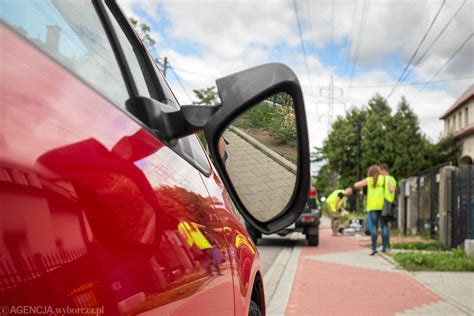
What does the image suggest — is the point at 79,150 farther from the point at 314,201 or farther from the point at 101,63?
the point at 314,201

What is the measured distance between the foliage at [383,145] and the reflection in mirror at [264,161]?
45.8 meters

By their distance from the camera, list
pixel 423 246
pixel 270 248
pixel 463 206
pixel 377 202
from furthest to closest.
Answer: pixel 270 248 → pixel 423 246 → pixel 463 206 → pixel 377 202

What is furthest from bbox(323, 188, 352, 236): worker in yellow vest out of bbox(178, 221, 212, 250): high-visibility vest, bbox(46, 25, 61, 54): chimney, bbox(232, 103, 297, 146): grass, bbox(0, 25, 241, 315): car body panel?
bbox(46, 25, 61, 54): chimney

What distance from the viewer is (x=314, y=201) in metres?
15.6

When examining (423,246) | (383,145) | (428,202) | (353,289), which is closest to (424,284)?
(353,289)

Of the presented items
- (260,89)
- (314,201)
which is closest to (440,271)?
(314,201)

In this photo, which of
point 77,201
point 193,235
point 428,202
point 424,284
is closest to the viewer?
point 77,201

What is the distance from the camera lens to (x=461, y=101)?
47031mm

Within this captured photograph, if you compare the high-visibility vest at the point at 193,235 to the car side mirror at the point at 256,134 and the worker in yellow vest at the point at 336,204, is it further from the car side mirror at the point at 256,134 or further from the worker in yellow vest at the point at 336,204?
the worker in yellow vest at the point at 336,204

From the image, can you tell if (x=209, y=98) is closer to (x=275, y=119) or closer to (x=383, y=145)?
(x=275, y=119)

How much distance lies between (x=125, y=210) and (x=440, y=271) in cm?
857

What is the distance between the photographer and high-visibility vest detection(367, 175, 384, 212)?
11070 mm

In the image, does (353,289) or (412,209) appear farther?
(412,209)

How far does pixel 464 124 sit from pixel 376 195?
132 feet
